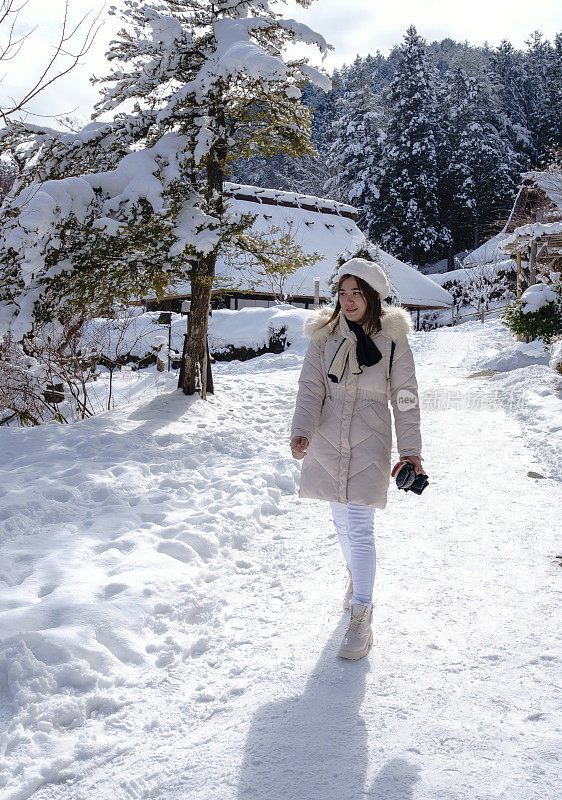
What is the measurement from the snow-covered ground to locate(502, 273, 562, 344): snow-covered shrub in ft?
25.1

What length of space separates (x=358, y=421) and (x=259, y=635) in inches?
48.4

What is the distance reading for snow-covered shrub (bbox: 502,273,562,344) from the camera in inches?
507

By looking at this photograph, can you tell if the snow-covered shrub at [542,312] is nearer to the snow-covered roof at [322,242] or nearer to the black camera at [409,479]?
the black camera at [409,479]

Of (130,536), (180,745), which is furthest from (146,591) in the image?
(180,745)

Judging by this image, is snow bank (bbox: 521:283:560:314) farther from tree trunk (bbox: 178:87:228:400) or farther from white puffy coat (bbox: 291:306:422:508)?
white puffy coat (bbox: 291:306:422:508)

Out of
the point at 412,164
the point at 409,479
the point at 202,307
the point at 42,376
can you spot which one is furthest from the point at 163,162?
the point at 412,164

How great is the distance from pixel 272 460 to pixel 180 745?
4.11 metres

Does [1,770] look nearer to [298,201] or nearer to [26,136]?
[26,136]

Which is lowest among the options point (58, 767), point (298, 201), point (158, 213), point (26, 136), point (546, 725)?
point (58, 767)

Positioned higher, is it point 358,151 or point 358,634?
point 358,151

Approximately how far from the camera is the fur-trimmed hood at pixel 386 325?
291 cm

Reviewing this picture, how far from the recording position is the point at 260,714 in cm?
240

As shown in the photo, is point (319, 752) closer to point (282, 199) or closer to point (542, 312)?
point (542, 312)

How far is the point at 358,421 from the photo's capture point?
287cm
